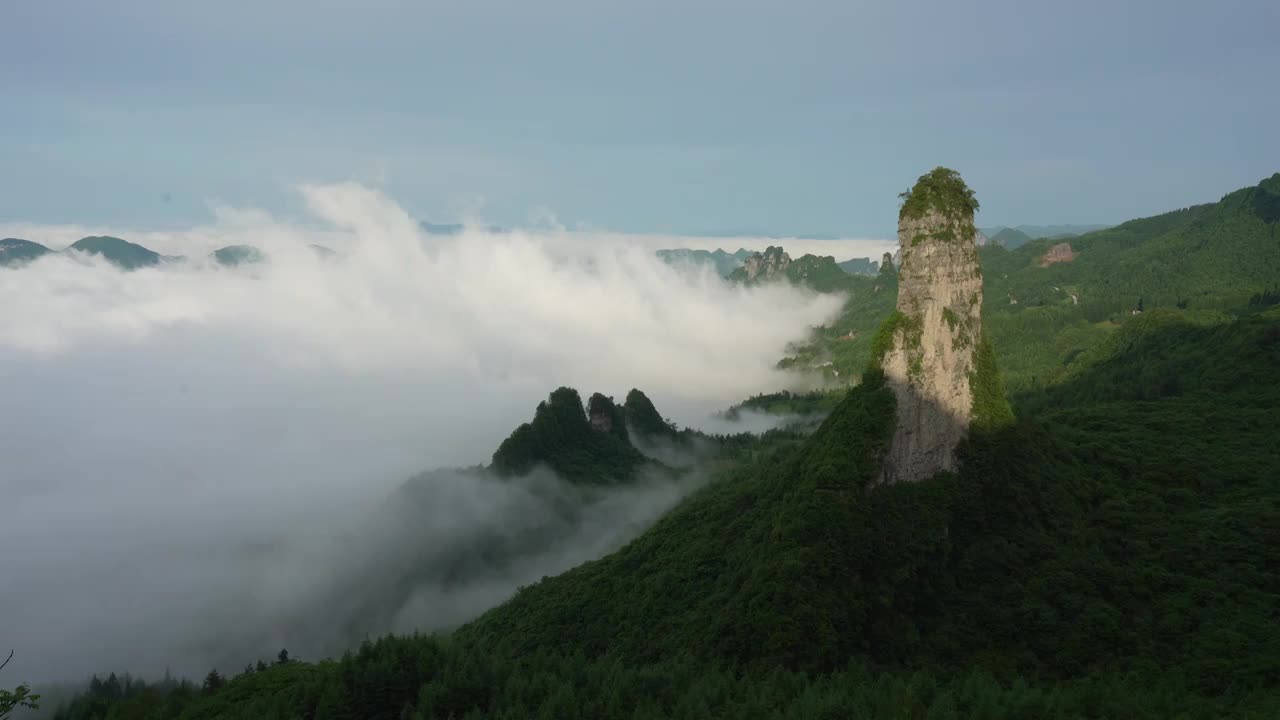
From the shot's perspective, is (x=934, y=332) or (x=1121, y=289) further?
(x=1121, y=289)

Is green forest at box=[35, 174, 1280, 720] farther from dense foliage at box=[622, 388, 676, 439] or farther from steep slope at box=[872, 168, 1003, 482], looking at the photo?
→ dense foliage at box=[622, 388, 676, 439]

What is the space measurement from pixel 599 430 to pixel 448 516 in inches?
949

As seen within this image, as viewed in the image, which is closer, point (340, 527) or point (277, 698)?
point (277, 698)

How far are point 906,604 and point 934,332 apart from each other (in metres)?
11.1

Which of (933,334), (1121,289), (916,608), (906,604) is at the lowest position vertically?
(916,608)

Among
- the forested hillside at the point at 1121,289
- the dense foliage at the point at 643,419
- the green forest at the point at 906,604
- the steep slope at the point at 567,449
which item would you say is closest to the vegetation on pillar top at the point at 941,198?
the green forest at the point at 906,604

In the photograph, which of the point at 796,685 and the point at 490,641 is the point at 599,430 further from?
the point at 796,685

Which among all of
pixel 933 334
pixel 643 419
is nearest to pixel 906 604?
pixel 933 334

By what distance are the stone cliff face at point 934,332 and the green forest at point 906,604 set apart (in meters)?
0.90

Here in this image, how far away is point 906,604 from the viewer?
29.4 metres

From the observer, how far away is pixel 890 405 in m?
32.0

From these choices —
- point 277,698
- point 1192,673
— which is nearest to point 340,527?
point 277,698

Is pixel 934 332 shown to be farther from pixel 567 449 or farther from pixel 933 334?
pixel 567 449

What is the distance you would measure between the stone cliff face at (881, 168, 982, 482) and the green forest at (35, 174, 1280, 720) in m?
0.90
